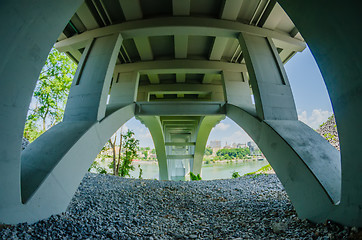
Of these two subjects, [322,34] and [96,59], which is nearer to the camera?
[322,34]

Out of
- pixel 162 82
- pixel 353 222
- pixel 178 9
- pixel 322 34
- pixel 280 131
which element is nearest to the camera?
pixel 353 222

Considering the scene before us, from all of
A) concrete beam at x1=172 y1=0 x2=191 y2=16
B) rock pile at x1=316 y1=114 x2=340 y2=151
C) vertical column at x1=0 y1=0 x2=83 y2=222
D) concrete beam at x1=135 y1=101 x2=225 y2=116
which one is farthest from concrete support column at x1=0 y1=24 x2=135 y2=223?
rock pile at x1=316 y1=114 x2=340 y2=151

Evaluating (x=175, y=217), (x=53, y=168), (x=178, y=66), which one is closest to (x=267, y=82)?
(x=178, y=66)

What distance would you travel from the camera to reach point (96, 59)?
21.4 feet

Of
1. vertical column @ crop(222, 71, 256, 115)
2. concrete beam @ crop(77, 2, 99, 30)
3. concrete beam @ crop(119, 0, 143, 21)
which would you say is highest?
concrete beam @ crop(77, 2, 99, 30)

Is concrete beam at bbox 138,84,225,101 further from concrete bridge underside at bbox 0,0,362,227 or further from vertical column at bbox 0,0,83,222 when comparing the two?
vertical column at bbox 0,0,83,222

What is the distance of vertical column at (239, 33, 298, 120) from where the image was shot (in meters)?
5.51

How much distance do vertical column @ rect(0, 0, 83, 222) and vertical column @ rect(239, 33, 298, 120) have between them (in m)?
5.70

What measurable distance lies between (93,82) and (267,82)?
20.2 feet

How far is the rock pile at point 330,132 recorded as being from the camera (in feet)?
27.6

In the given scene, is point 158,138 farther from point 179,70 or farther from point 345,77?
point 345,77

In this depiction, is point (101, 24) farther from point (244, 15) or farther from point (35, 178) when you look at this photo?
point (35, 178)

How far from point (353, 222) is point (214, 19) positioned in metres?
7.09

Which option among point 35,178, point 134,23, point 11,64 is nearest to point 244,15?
point 134,23
